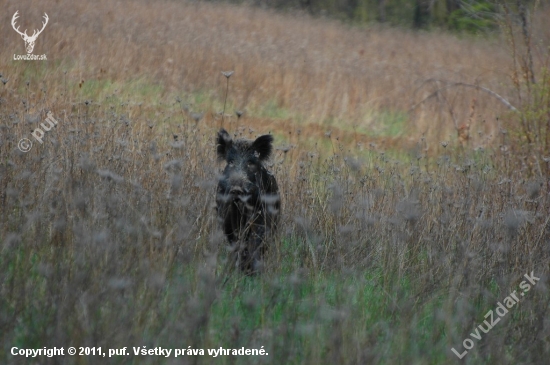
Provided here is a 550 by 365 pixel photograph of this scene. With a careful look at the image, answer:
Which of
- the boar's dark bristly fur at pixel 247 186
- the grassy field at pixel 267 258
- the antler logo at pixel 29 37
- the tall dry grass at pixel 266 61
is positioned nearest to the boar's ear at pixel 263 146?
the boar's dark bristly fur at pixel 247 186

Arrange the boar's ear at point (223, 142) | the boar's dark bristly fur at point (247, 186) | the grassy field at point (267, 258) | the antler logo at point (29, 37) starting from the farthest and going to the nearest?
the antler logo at point (29, 37)
the boar's ear at point (223, 142)
the boar's dark bristly fur at point (247, 186)
the grassy field at point (267, 258)

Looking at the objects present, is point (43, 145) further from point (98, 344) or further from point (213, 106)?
point (213, 106)

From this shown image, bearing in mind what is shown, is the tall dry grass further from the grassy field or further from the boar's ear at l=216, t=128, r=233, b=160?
the boar's ear at l=216, t=128, r=233, b=160

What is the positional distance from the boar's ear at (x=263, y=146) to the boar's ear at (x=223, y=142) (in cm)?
22

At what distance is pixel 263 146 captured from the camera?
5988 mm

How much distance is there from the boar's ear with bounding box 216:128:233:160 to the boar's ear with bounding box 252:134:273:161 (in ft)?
0.72

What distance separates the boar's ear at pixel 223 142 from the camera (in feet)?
19.2

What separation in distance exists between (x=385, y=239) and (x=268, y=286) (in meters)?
1.51

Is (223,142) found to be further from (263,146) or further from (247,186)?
(247,186)

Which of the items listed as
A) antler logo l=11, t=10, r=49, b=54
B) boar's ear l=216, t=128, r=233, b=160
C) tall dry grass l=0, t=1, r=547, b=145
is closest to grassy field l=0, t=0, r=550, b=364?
antler logo l=11, t=10, r=49, b=54

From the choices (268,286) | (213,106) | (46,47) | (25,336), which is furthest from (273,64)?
(25,336)

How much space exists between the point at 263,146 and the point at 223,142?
0.35m

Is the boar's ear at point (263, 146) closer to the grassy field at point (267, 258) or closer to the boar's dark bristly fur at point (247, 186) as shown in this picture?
the boar's dark bristly fur at point (247, 186)

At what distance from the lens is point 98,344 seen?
3.51 metres
